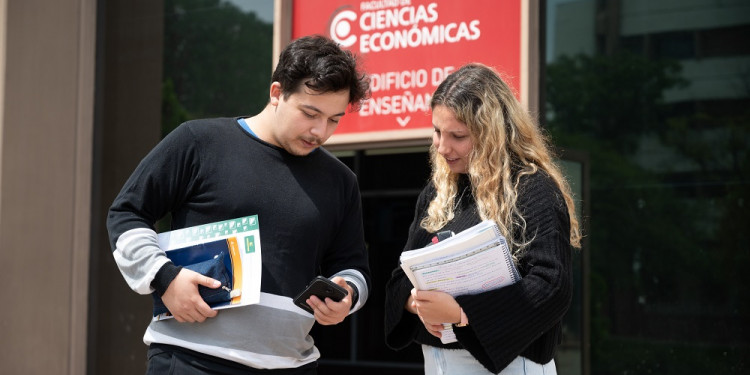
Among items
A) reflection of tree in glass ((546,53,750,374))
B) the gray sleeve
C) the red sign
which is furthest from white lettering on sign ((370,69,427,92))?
the gray sleeve

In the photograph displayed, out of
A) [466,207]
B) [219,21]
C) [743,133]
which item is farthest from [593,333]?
[466,207]

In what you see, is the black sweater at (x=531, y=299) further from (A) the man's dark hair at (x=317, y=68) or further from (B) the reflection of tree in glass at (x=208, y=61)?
(B) the reflection of tree in glass at (x=208, y=61)

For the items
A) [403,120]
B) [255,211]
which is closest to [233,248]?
[255,211]

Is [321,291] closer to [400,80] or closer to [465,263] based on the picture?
[465,263]

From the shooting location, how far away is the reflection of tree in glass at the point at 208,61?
5934mm

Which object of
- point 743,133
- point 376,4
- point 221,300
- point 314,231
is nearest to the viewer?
point 221,300

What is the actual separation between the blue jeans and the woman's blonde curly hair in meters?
0.31

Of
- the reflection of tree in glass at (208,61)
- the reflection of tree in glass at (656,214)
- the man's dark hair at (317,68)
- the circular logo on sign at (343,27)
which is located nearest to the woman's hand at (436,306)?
the man's dark hair at (317,68)

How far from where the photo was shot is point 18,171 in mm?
6047

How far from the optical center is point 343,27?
5016 millimetres

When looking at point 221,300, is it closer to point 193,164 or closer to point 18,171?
point 193,164

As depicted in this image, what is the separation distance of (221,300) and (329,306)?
29 cm

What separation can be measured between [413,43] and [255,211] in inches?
99.2

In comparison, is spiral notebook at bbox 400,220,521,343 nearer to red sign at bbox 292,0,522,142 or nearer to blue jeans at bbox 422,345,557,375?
blue jeans at bbox 422,345,557,375
